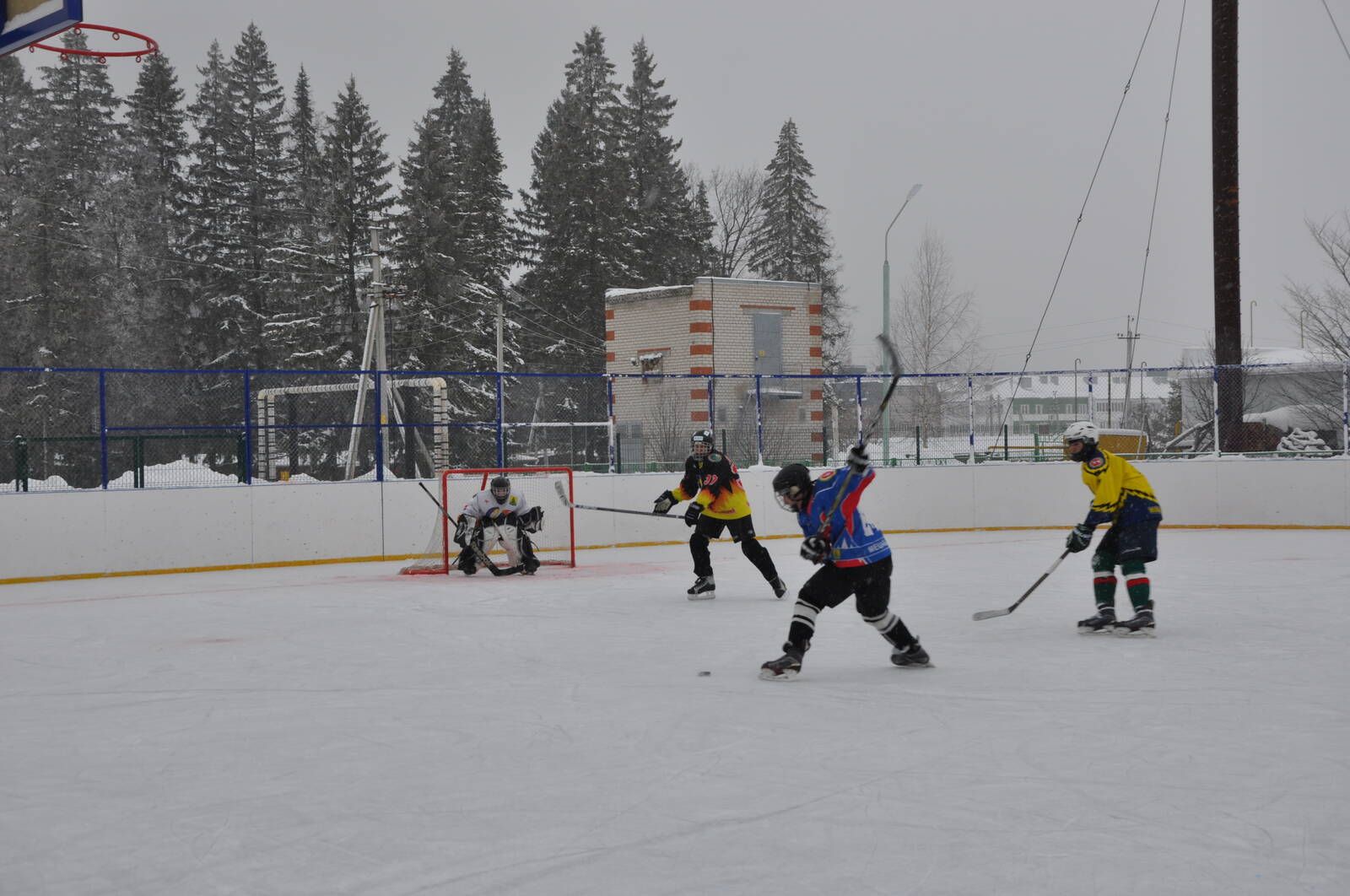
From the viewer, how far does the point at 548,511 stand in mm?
14211

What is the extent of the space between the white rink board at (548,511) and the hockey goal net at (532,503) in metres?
0.09

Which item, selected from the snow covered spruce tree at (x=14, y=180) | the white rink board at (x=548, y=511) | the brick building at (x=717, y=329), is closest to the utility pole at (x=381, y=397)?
the white rink board at (x=548, y=511)

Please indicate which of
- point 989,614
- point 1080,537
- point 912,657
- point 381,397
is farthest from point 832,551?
point 381,397

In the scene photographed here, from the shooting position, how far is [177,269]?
1417 inches

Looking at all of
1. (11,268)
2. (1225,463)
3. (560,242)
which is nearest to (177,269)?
(11,268)

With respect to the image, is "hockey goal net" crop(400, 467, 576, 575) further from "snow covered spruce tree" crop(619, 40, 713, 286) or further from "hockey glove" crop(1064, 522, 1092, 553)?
"snow covered spruce tree" crop(619, 40, 713, 286)

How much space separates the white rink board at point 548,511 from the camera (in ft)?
38.9

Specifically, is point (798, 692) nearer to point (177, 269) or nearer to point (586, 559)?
point (586, 559)

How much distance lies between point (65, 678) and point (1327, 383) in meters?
18.4

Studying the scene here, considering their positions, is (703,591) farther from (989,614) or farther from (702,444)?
(989,614)

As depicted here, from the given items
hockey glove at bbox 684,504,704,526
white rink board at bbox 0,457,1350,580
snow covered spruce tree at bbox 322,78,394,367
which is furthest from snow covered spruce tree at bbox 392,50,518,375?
hockey glove at bbox 684,504,704,526

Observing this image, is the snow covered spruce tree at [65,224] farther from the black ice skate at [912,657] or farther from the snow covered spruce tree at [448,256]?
the black ice skate at [912,657]

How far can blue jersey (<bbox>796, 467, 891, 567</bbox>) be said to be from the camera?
19.3ft

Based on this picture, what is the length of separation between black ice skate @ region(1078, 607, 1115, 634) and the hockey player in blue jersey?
1866 mm
